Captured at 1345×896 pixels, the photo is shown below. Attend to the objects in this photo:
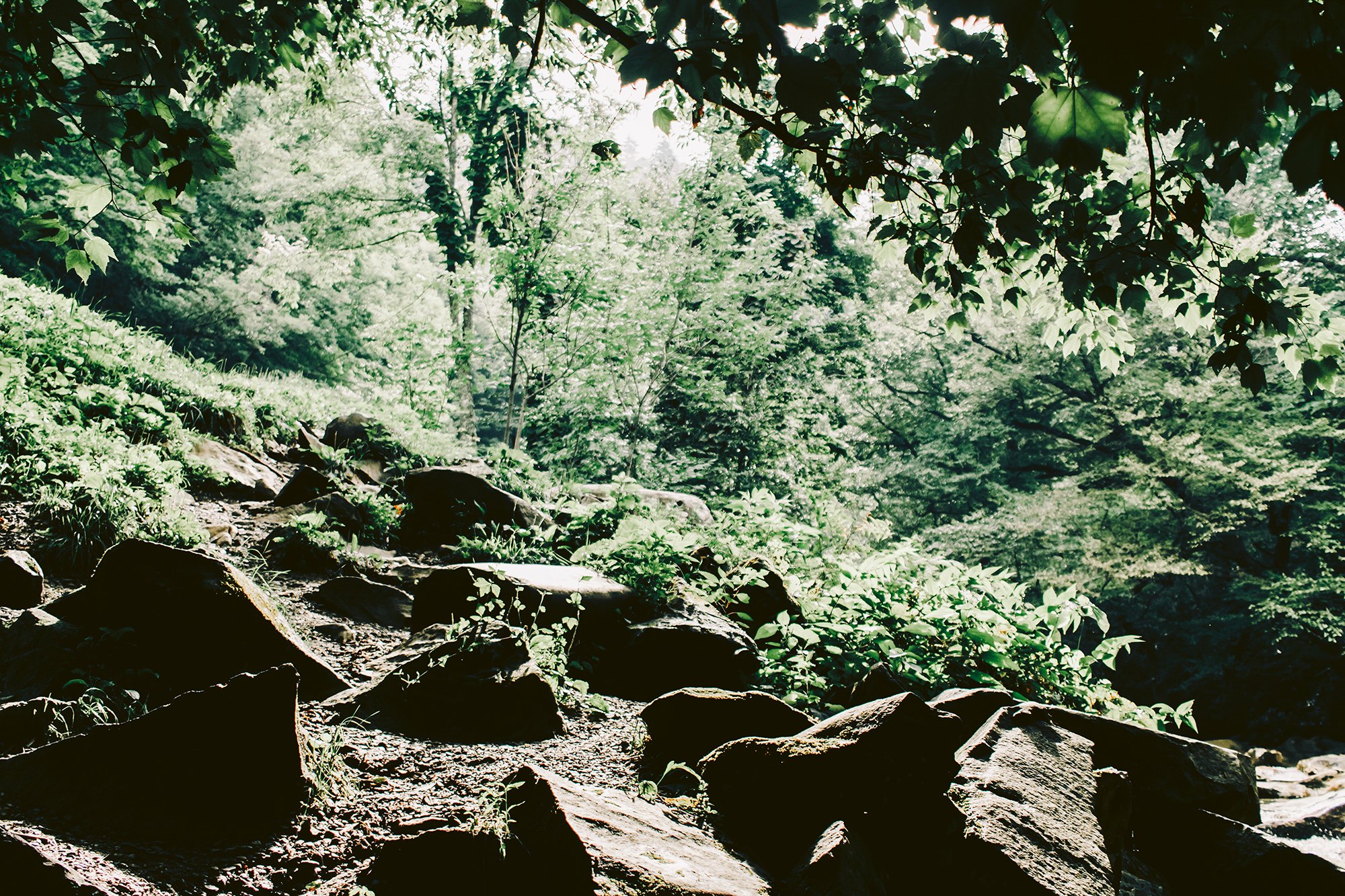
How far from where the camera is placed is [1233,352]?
8.92ft

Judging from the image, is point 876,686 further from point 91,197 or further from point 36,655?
point 91,197

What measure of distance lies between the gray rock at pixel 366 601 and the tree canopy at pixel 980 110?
212 centimetres

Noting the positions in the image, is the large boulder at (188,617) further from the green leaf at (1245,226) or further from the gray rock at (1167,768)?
the green leaf at (1245,226)

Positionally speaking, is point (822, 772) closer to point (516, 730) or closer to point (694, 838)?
point (694, 838)

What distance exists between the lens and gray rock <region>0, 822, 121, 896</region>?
4.60ft

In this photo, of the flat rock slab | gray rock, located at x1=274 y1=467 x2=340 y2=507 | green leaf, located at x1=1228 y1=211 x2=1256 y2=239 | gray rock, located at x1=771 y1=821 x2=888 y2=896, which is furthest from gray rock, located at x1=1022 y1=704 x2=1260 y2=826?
gray rock, located at x1=274 y1=467 x2=340 y2=507

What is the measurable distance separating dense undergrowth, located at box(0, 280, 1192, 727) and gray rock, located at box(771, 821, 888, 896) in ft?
4.47

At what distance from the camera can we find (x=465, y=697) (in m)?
2.84

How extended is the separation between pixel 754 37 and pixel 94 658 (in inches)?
124

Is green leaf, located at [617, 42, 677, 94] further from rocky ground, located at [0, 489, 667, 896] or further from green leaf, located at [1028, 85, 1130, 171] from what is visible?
rocky ground, located at [0, 489, 667, 896]

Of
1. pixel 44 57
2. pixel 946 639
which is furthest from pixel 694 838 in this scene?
pixel 44 57

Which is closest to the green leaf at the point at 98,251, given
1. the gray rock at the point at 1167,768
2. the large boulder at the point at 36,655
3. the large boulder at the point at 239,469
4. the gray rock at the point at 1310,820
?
the large boulder at the point at 36,655

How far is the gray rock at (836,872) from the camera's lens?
75.7 inches

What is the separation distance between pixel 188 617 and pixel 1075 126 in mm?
3407
